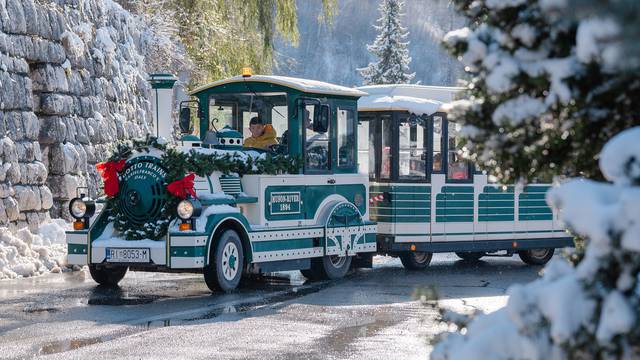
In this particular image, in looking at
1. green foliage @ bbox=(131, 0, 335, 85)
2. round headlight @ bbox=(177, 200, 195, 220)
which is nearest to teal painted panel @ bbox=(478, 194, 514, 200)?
round headlight @ bbox=(177, 200, 195, 220)

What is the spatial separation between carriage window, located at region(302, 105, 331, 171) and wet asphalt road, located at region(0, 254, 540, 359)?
153 cm

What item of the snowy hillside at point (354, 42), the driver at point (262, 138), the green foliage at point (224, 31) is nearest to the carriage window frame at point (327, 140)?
the driver at point (262, 138)

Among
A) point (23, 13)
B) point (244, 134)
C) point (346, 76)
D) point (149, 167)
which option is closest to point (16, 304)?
point (149, 167)

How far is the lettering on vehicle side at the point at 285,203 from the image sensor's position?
14.5 metres

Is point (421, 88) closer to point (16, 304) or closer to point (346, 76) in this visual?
point (16, 304)

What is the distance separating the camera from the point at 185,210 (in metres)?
12.9

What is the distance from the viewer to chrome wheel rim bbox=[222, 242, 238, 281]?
13.3 metres

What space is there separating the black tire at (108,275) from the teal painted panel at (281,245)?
62.4 inches

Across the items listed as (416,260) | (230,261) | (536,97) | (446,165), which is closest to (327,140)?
(446,165)

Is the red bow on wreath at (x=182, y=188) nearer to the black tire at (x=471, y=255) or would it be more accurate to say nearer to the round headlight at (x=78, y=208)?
the round headlight at (x=78, y=208)

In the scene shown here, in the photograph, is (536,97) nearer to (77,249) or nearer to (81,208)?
(77,249)

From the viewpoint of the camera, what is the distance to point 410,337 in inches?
392

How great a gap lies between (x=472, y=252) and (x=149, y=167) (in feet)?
23.1

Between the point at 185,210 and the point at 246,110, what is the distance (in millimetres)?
3104
